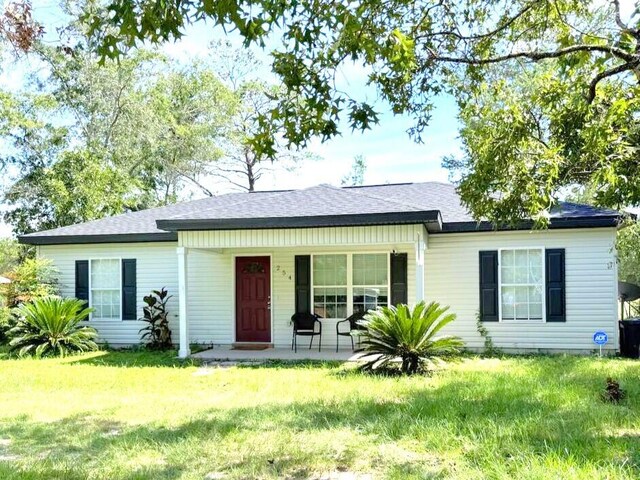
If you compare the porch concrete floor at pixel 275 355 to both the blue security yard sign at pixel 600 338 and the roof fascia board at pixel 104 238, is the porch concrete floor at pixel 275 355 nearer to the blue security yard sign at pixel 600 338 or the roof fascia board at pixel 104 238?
the roof fascia board at pixel 104 238

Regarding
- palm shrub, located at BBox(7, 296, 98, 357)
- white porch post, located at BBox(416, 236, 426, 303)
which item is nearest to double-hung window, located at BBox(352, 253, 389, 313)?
white porch post, located at BBox(416, 236, 426, 303)

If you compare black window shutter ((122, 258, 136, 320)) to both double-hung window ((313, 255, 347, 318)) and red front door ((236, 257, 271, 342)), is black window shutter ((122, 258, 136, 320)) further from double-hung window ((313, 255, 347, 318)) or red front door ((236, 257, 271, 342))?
double-hung window ((313, 255, 347, 318))

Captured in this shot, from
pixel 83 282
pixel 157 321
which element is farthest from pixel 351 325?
pixel 83 282

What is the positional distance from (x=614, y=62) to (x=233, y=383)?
658cm

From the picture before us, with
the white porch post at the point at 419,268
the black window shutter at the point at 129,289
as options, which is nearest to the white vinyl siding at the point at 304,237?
the white porch post at the point at 419,268

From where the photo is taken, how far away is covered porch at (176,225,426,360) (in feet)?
37.3

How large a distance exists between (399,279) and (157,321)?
5296mm

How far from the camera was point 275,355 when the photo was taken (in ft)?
36.0

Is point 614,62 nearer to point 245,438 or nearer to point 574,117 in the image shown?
point 574,117

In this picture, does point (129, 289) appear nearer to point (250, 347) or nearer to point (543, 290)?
point (250, 347)

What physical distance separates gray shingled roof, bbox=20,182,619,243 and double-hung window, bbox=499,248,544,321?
33.8 inches

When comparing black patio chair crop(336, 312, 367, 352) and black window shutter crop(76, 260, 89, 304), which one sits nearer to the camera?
black patio chair crop(336, 312, 367, 352)

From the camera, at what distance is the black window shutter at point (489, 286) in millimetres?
11258

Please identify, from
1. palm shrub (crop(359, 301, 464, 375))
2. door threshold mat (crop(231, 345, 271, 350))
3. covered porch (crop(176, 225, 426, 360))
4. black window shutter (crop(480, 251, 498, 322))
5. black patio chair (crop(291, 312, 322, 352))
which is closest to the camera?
palm shrub (crop(359, 301, 464, 375))
